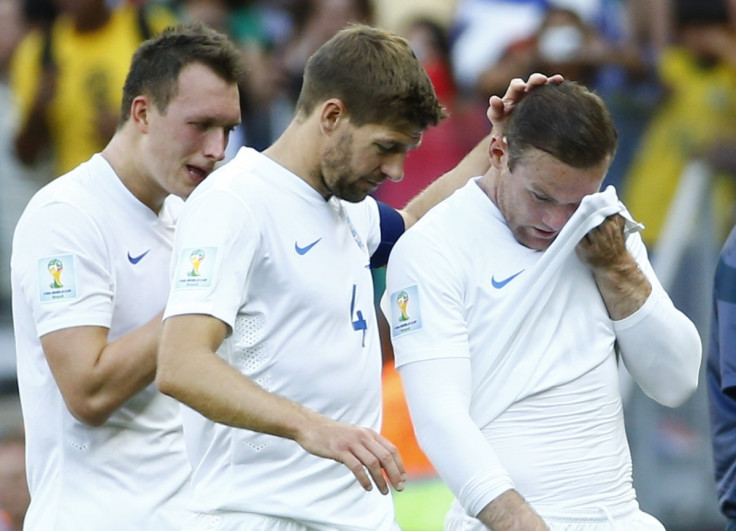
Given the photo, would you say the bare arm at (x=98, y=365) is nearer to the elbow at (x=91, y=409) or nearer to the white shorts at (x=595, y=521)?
the elbow at (x=91, y=409)

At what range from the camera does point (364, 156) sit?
338cm

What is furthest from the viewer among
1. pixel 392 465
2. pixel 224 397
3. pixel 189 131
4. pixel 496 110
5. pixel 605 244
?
pixel 189 131

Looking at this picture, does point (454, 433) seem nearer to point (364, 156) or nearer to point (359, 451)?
point (359, 451)

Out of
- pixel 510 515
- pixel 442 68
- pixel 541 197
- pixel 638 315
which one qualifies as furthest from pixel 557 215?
pixel 442 68

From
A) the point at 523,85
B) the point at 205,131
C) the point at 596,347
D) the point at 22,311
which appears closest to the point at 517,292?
the point at 596,347

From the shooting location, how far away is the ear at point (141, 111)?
3.90 m

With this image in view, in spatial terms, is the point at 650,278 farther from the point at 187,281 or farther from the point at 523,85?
the point at 187,281

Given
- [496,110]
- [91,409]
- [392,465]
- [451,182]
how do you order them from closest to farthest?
[392,465] → [496,110] → [91,409] → [451,182]

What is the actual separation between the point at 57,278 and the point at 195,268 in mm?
670

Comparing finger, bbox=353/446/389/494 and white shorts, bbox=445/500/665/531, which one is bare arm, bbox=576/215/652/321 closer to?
white shorts, bbox=445/500/665/531

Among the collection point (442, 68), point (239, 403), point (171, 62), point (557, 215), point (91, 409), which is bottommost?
point (442, 68)

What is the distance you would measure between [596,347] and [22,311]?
1.62m

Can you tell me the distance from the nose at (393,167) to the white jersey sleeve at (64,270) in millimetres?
891

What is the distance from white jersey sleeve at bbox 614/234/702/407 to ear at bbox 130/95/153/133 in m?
1.41
